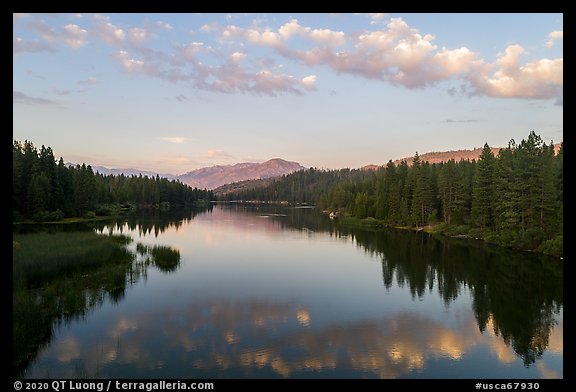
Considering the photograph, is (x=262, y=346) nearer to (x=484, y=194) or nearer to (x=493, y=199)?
(x=493, y=199)

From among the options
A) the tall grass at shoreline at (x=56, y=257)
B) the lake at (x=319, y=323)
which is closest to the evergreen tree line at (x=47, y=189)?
the tall grass at shoreline at (x=56, y=257)

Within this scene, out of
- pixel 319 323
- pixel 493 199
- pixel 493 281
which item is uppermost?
pixel 493 199

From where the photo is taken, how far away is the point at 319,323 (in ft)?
88.4

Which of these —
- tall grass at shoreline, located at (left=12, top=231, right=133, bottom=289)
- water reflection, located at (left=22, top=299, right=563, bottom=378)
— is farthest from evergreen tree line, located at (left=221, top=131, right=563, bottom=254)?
tall grass at shoreline, located at (left=12, top=231, right=133, bottom=289)

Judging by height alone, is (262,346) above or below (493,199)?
below

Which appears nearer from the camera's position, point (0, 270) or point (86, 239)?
point (0, 270)

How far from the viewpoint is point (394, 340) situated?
78.4 ft

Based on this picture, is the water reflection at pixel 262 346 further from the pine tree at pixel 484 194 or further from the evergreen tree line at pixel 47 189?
the evergreen tree line at pixel 47 189

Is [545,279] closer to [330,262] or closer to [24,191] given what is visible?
[330,262]

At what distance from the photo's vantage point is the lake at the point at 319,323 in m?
20.1

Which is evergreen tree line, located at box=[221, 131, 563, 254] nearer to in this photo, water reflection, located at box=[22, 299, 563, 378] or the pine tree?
the pine tree

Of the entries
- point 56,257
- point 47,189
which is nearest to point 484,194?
point 56,257
